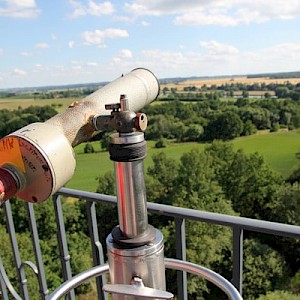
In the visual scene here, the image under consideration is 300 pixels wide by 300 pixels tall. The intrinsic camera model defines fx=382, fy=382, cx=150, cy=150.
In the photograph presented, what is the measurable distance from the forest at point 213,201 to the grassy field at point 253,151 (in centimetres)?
155

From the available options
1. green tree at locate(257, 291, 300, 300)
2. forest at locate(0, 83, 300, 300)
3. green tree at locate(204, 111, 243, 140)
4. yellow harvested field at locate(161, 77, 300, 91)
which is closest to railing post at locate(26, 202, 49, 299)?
forest at locate(0, 83, 300, 300)

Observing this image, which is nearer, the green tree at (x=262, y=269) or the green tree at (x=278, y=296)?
the green tree at (x=278, y=296)

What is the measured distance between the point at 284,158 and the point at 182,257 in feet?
117

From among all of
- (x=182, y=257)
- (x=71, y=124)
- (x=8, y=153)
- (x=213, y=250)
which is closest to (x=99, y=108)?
(x=71, y=124)

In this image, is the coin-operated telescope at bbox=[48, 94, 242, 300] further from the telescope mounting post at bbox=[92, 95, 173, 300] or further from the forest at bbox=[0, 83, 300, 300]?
the forest at bbox=[0, 83, 300, 300]

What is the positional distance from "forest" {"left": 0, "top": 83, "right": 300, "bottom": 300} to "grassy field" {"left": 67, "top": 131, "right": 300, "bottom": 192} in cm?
155

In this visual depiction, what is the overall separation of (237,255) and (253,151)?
35.6 metres

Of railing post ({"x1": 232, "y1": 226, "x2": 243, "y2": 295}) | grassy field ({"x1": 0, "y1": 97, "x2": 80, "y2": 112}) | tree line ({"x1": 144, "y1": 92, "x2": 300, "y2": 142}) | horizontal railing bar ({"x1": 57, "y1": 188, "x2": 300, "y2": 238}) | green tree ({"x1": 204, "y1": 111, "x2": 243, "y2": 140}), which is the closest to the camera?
grassy field ({"x1": 0, "y1": 97, "x2": 80, "y2": 112})

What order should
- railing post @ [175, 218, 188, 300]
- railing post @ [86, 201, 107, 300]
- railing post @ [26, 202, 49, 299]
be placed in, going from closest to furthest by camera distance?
railing post @ [175, 218, 188, 300] → railing post @ [86, 201, 107, 300] → railing post @ [26, 202, 49, 299]

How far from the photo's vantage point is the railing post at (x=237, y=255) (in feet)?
4.65

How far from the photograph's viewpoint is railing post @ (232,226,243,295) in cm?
142

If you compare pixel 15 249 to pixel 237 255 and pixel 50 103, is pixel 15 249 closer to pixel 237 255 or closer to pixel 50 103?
pixel 50 103

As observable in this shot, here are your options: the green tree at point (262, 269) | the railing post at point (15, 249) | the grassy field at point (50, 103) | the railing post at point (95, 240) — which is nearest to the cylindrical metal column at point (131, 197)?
the grassy field at point (50, 103)

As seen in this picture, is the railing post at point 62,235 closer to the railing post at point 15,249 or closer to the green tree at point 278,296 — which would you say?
the railing post at point 15,249
